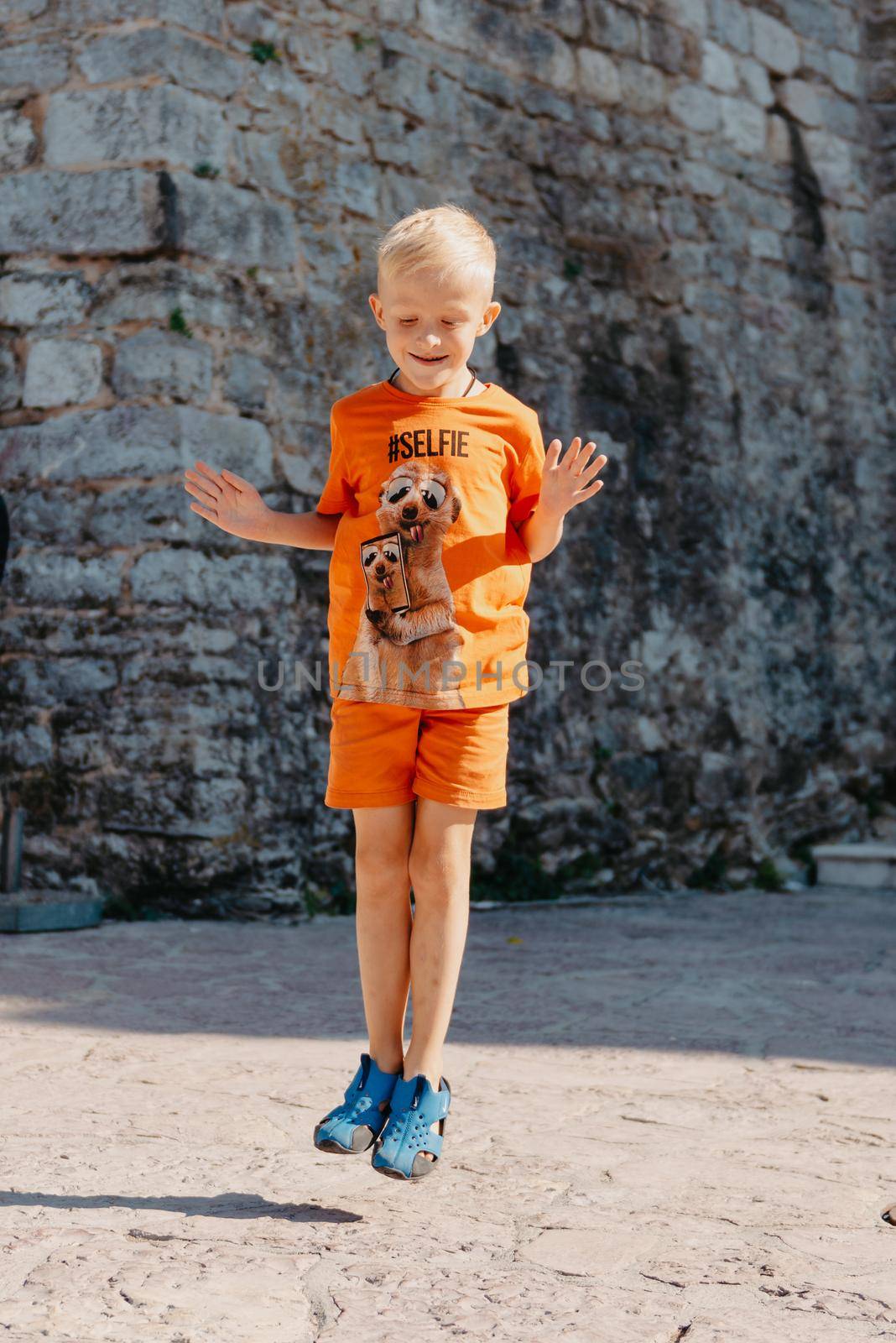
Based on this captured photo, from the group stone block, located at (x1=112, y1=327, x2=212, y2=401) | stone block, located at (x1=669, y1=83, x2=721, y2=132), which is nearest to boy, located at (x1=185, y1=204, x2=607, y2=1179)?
stone block, located at (x1=112, y1=327, x2=212, y2=401)

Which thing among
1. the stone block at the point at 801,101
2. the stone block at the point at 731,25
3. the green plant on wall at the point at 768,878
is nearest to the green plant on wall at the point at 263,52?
the stone block at the point at 731,25

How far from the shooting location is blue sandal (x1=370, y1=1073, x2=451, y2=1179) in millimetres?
1914

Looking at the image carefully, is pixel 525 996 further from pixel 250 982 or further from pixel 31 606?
pixel 31 606

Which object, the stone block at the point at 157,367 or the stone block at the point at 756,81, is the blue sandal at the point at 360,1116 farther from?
the stone block at the point at 756,81

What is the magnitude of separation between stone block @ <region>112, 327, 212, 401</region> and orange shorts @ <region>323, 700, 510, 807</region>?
2.73 m

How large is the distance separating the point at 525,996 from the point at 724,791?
2.83m

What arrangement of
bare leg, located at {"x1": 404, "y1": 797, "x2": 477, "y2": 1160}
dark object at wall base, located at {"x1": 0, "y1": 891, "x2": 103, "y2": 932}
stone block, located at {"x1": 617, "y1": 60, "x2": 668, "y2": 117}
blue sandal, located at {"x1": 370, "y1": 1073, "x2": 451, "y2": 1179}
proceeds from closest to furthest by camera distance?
blue sandal, located at {"x1": 370, "y1": 1073, "x2": 451, "y2": 1179}
bare leg, located at {"x1": 404, "y1": 797, "x2": 477, "y2": 1160}
dark object at wall base, located at {"x1": 0, "y1": 891, "x2": 103, "y2": 932}
stone block, located at {"x1": 617, "y1": 60, "x2": 668, "y2": 117}

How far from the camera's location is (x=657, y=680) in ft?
19.4

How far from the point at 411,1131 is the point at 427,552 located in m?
0.79

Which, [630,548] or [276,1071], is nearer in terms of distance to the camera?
[276,1071]

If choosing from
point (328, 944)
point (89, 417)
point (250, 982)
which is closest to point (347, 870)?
point (328, 944)

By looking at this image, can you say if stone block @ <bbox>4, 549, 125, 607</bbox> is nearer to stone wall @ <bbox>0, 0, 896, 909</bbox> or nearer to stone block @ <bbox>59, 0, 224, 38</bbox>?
stone wall @ <bbox>0, 0, 896, 909</bbox>

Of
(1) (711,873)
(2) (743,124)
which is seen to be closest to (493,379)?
(2) (743,124)

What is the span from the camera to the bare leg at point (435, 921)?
2.02m
